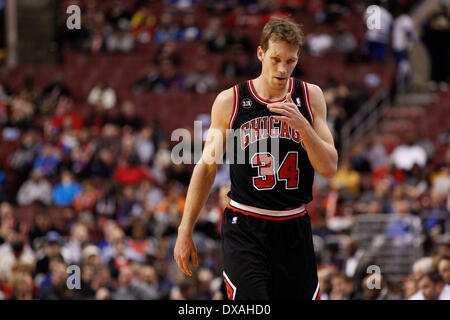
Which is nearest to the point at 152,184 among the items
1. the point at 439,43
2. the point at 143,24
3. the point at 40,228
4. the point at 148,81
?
the point at 40,228

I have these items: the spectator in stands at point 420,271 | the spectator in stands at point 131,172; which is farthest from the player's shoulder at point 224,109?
the spectator in stands at point 131,172

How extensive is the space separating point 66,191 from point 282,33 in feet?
35.8

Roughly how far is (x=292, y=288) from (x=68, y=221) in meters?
9.75

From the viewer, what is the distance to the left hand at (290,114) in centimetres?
502

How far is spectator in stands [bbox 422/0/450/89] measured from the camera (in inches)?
Answer: 706

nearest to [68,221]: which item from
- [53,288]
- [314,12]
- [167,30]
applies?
[53,288]

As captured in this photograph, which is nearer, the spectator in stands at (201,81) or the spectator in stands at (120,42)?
the spectator in stands at (201,81)

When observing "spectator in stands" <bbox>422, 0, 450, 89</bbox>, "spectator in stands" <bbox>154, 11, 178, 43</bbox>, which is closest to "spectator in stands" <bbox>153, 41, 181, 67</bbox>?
"spectator in stands" <bbox>154, 11, 178, 43</bbox>

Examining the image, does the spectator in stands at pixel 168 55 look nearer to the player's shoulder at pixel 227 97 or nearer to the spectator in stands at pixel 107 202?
the spectator in stands at pixel 107 202

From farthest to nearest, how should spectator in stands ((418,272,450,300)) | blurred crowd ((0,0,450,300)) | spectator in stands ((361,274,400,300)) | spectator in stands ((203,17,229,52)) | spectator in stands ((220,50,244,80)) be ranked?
1. spectator in stands ((203,17,229,52))
2. spectator in stands ((220,50,244,80))
3. blurred crowd ((0,0,450,300))
4. spectator in stands ((361,274,400,300))
5. spectator in stands ((418,272,450,300))

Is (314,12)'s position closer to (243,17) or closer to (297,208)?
(243,17)

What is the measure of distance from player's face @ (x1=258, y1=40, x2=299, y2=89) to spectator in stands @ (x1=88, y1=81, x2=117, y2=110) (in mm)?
12789

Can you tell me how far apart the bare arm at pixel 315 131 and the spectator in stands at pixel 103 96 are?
12724mm

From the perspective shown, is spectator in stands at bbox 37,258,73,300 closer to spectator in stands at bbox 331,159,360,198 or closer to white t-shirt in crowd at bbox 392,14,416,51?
spectator in stands at bbox 331,159,360,198
